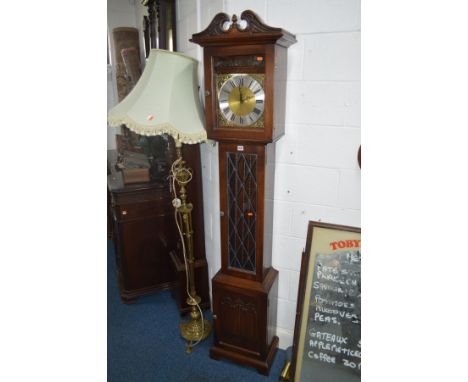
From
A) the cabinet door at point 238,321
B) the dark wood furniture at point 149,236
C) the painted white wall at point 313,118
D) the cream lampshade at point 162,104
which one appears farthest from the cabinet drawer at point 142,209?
the cream lampshade at point 162,104

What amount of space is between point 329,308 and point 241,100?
3.78ft

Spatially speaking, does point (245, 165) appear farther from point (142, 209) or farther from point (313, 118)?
point (142, 209)

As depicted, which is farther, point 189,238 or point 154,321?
point 154,321

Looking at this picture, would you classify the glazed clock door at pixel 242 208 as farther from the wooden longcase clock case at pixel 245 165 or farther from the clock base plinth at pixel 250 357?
the clock base plinth at pixel 250 357

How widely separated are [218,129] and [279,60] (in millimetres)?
415

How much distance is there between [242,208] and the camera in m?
1.70

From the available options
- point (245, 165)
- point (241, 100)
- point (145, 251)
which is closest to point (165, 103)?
point (241, 100)

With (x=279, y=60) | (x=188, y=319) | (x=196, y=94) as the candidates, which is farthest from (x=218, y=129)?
(x=188, y=319)

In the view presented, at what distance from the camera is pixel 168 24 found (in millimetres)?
2168

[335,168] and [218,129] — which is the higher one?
[218,129]

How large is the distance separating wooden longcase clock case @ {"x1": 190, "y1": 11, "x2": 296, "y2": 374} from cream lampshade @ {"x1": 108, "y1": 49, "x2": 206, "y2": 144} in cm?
12

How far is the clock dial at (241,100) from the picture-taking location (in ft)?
4.72

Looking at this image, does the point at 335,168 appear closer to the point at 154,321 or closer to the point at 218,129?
the point at 218,129

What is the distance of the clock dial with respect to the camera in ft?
4.72
